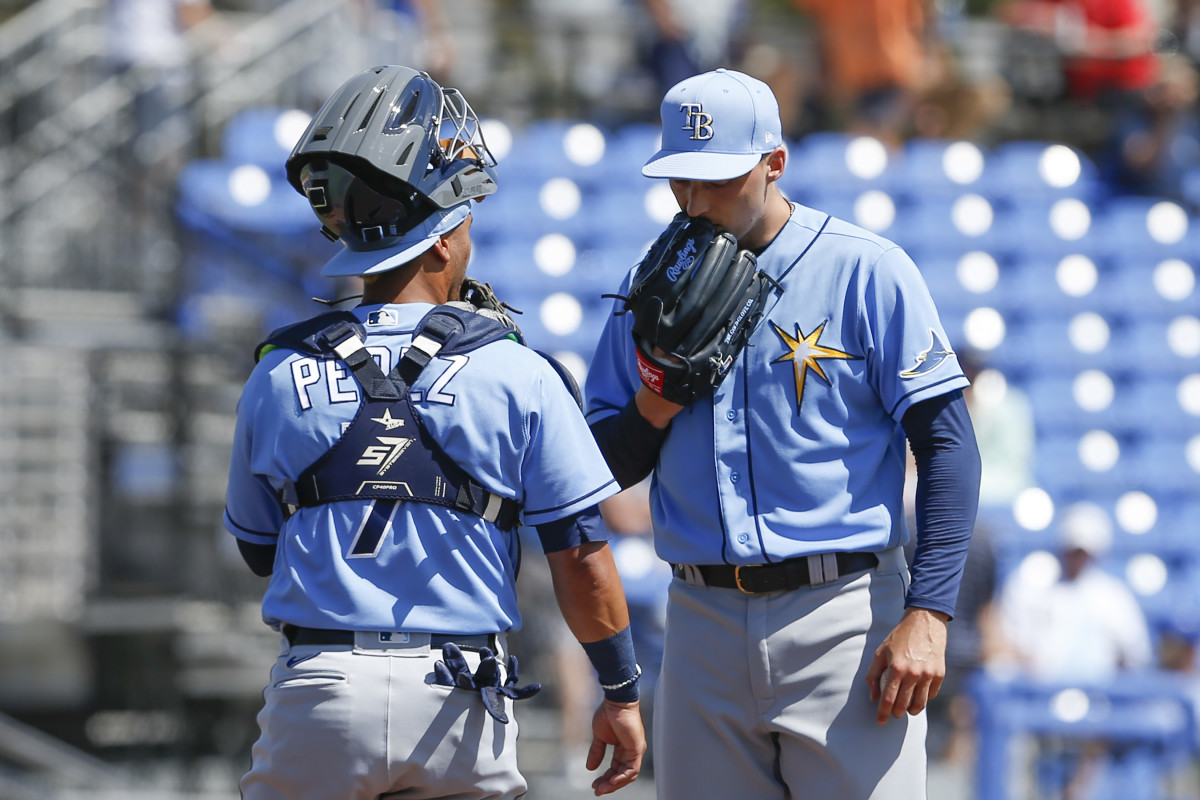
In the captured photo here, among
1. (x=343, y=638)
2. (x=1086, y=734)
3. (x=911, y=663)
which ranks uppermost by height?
(x=343, y=638)

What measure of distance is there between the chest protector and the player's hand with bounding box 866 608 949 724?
0.76 m

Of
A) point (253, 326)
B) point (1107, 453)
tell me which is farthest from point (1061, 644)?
point (253, 326)

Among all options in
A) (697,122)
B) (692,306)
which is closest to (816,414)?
(692,306)

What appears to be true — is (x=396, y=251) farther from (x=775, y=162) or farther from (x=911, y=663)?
(x=911, y=663)

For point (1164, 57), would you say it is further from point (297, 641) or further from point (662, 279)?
point (297, 641)

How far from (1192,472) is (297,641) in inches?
300

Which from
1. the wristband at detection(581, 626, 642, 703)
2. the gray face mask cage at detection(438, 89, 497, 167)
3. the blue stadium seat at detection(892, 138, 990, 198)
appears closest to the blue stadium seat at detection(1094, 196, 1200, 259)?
the blue stadium seat at detection(892, 138, 990, 198)

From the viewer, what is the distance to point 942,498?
2633 mm

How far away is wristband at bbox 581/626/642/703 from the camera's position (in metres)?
2.56

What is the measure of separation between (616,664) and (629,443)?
19.0 inches

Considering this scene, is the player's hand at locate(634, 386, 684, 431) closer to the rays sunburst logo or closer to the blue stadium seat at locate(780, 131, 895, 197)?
the rays sunburst logo

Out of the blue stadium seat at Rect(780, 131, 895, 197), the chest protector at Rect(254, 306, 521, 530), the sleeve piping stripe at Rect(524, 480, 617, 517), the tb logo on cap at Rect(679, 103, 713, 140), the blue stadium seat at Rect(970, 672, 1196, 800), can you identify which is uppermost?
the blue stadium seat at Rect(780, 131, 895, 197)

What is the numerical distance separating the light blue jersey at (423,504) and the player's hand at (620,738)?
0.86ft

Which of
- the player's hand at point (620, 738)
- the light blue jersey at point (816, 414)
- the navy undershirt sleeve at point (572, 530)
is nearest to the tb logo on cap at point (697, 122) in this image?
the light blue jersey at point (816, 414)
